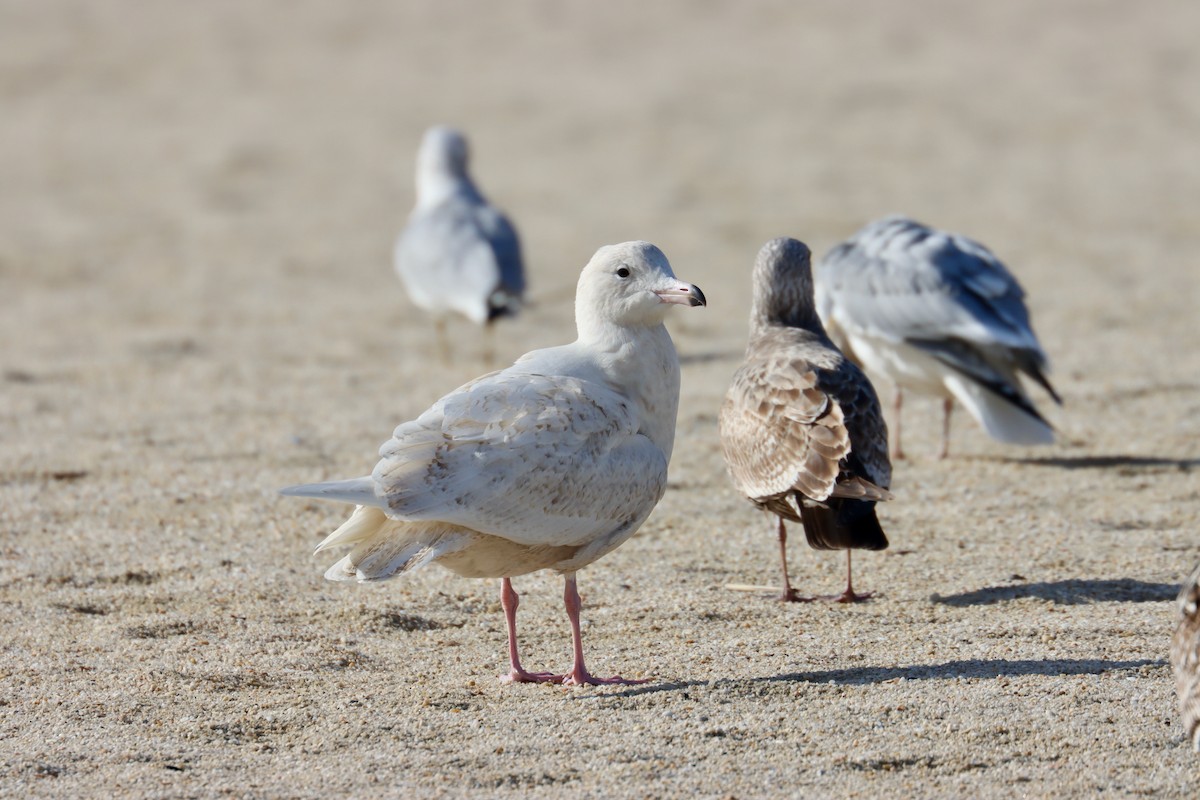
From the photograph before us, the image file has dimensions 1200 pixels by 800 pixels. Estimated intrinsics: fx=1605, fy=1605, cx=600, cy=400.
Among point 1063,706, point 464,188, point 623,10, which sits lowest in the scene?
point 1063,706

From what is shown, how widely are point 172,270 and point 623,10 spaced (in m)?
12.6

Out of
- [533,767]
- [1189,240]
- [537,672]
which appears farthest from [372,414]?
[1189,240]

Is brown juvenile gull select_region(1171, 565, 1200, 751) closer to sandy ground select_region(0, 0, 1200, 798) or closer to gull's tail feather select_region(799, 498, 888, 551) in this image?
sandy ground select_region(0, 0, 1200, 798)

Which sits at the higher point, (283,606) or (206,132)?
(206,132)

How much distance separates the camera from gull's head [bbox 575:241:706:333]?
4770mm

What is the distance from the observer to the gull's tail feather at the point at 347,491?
4.17 meters

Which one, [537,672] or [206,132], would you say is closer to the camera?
[537,672]

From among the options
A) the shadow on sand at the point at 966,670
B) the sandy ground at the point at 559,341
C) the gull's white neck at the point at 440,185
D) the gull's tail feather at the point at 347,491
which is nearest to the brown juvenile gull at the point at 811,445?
the sandy ground at the point at 559,341

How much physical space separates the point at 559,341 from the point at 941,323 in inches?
129

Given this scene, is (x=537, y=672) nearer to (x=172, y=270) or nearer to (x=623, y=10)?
(x=172, y=270)

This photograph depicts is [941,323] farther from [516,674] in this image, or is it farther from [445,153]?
[445,153]

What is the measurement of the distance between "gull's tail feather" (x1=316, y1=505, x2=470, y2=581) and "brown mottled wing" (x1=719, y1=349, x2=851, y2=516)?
1.22 m

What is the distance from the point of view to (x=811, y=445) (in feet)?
16.8

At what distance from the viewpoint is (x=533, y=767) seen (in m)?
3.94
